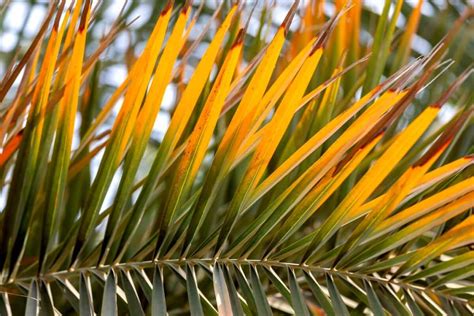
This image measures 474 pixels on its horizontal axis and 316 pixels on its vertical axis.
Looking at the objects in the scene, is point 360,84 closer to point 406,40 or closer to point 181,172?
point 406,40

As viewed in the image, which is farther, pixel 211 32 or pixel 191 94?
pixel 211 32

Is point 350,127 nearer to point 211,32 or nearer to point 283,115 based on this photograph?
point 283,115


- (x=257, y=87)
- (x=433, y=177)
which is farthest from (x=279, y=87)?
(x=433, y=177)

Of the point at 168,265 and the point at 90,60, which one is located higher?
the point at 90,60

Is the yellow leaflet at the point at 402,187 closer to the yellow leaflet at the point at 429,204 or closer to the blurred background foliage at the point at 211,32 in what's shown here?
the yellow leaflet at the point at 429,204

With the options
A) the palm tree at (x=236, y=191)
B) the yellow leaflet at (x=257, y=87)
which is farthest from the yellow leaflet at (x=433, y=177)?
the yellow leaflet at (x=257, y=87)

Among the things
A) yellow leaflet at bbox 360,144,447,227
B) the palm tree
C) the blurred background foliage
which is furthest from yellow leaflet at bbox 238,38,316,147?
the blurred background foliage

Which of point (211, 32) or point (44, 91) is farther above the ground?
point (211, 32)

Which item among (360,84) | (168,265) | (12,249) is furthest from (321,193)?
(360,84)

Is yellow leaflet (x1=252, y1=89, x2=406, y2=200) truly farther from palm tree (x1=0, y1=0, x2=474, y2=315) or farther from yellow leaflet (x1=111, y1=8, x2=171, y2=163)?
yellow leaflet (x1=111, y1=8, x2=171, y2=163)

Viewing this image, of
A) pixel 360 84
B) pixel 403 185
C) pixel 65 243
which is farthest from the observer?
pixel 360 84
